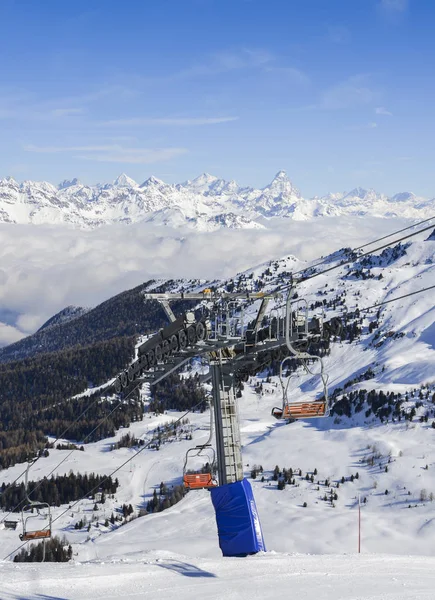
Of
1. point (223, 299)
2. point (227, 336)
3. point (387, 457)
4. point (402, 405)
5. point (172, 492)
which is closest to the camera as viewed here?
point (227, 336)

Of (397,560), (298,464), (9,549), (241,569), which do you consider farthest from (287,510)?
(241,569)

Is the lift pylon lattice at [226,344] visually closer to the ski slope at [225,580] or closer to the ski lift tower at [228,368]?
the ski lift tower at [228,368]

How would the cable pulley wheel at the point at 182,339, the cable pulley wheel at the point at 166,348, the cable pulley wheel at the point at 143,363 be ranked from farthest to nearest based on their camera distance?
the cable pulley wheel at the point at 143,363 → the cable pulley wheel at the point at 166,348 → the cable pulley wheel at the point at 182,339

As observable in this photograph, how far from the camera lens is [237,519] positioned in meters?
33.6

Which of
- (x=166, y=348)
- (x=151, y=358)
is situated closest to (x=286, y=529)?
(x=151, y=358)

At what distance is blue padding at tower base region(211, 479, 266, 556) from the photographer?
3319 centimetres

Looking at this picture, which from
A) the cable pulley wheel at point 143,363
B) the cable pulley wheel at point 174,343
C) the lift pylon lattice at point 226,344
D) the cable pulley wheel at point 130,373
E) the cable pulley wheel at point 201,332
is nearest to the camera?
the lift pylon lattice at point 226,344

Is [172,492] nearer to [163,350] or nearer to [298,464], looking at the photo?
[298,464]

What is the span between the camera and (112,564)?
34.5m

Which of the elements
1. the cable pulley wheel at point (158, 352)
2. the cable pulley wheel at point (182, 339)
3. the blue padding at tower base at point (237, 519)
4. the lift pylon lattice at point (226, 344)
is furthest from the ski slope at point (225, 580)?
the cable pulley wheel at point (182, 339)

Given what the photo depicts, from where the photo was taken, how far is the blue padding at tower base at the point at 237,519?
33188mm

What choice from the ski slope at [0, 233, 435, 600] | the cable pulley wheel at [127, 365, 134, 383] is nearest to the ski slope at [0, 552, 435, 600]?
the ski slope at [0, 233, 435, 600]

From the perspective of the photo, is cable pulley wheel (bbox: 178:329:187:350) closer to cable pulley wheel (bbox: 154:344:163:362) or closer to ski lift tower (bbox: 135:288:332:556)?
ski lift tower (bbox: 135:288:332:556)

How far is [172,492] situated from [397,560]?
376 feet
